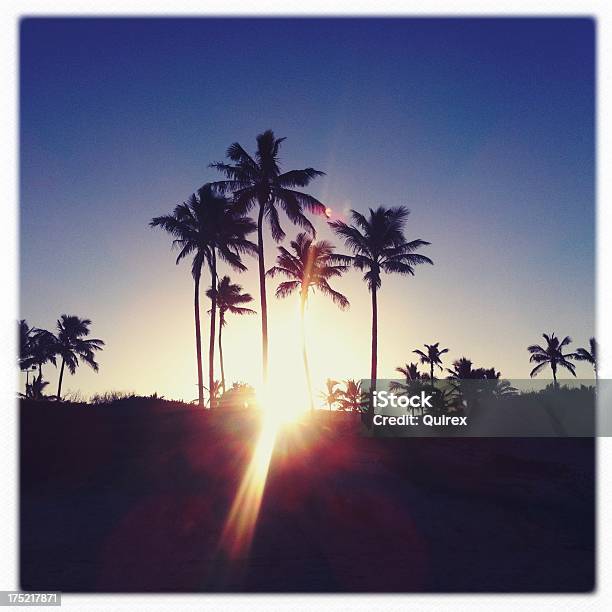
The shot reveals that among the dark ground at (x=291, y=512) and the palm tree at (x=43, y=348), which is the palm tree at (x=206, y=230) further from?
the palm tree at (x=43, y=348)

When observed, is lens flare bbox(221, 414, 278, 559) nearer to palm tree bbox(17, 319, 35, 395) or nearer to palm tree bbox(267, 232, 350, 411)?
palm tree bbox(267, 232, 350, 411)

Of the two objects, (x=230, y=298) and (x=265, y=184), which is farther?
(x=230, y=298)

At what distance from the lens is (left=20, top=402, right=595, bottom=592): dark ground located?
9.64 meters

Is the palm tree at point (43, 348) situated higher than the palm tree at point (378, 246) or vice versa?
the palm tree at point (378, 246)

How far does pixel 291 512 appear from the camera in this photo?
13.5 meters

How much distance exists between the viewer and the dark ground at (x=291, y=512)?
9641 mm

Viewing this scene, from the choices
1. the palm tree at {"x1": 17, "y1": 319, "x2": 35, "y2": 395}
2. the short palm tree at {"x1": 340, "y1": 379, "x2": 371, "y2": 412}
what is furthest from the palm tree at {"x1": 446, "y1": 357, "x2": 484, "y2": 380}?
the palm tree at {"x1": 17, "y1": 319, "x2": 35, "y2": 395}

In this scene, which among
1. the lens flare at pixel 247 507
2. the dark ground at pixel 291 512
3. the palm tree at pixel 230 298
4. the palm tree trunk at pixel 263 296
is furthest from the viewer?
the palm tree at pixel 230 298

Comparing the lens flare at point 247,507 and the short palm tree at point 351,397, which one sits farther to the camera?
the short palm tree at point 351,397

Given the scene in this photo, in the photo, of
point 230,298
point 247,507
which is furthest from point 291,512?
point 230,298

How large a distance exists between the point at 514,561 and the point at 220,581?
5974 mm

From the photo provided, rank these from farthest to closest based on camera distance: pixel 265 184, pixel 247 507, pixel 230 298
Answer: pixel 230 298 < pixel 265 184 < pixel 247 507

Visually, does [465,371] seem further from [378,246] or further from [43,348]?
[43,348]

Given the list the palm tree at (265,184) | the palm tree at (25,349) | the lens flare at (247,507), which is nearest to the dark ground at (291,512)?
the lens flare at (247,507)
